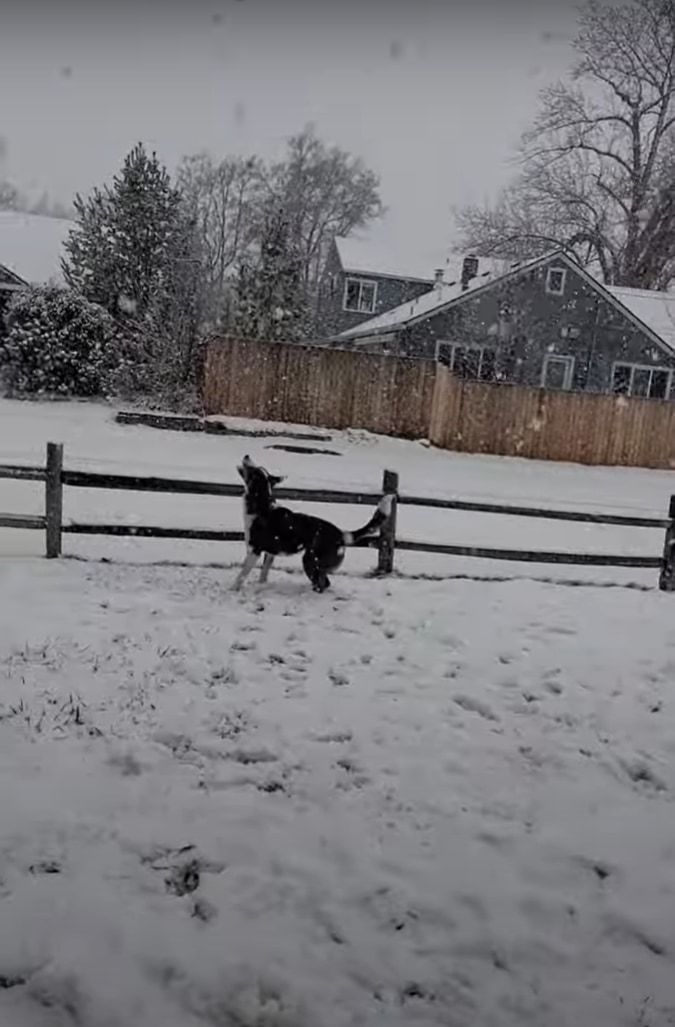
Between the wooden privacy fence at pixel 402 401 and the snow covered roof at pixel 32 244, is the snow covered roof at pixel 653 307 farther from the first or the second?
the snow covered roof at pixel 32 244

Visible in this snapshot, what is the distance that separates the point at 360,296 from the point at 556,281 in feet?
31.5

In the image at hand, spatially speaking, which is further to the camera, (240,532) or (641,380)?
(641,380)

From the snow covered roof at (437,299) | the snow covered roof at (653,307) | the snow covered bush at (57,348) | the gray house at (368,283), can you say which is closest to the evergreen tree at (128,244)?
the snow covered bush at (57,348)

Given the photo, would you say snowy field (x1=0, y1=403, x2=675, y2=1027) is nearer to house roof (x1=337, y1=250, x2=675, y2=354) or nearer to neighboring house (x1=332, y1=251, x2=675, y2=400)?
neighboring house (x1=332, y1=251, x2=675, y2=400)

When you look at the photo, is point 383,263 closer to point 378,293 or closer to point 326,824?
point 378,293

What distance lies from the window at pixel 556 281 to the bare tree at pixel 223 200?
13.4 metres

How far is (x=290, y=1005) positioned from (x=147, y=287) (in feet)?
84.9

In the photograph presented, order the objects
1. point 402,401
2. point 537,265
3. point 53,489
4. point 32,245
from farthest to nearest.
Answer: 1. point 32,245
2. point 537,265
3. point 402,401
4. point 53,489

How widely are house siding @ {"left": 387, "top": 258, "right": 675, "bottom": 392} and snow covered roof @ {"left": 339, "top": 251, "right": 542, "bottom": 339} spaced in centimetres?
34

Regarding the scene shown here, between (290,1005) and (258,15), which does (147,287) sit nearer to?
(258,15)

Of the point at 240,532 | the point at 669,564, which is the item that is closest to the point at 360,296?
the point at 669,564

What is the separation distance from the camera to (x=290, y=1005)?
2.61 metres

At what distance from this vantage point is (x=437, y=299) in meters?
32.2

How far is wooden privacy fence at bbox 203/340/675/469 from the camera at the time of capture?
22094 mm
